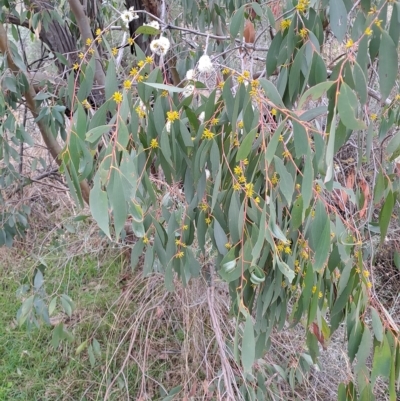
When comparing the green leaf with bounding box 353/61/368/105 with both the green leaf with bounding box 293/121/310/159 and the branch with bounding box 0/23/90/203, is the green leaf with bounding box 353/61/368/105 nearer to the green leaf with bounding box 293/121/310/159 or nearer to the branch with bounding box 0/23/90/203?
the green leaf with bounding box 293/121/310/159

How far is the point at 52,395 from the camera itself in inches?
80.8

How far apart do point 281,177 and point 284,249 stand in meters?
0.21

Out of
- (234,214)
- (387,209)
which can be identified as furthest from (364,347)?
(234,214)

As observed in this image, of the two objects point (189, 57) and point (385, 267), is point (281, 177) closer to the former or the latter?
point (189, 57)

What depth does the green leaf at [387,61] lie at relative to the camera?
72 cm

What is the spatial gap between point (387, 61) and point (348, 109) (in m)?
0.19

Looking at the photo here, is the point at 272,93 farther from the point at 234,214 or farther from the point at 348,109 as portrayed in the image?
the point at 234,214

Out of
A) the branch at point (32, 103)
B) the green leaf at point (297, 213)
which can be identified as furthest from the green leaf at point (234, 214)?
the branch at point (32, 103)

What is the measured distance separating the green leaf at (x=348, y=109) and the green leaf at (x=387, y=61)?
16cm

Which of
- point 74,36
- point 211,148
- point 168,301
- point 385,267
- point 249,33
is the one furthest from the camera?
point 385,267

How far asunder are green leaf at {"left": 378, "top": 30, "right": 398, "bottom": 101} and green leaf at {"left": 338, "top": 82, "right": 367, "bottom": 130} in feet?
0.52

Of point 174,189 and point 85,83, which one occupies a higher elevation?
point 85,83

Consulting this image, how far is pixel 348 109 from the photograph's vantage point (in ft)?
1.98

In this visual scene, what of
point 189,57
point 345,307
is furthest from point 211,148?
point 189,57
